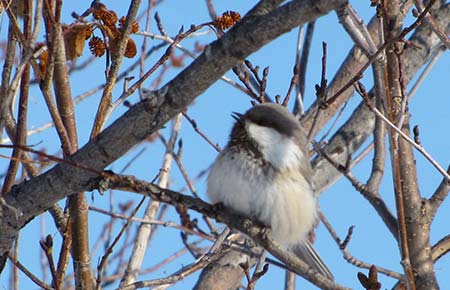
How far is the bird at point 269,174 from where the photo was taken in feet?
12.7

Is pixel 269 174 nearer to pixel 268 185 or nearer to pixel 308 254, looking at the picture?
pixel 268 185

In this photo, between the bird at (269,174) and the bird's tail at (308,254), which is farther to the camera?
the bird's tail at (308,254)

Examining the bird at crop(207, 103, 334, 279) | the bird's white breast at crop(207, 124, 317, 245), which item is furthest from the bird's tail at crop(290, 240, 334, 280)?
the bird's white breast at crop(207, 124, 317, 245)

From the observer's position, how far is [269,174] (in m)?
3.89

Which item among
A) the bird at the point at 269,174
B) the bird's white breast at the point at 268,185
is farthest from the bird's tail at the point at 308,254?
the bird's white breast at the point at 268,185

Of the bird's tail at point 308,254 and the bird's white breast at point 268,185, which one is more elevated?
the bird's white breast at point 268,185

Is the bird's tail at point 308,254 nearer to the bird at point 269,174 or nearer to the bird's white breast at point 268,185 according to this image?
the bird at point 269,174

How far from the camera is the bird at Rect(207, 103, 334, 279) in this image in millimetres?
3883

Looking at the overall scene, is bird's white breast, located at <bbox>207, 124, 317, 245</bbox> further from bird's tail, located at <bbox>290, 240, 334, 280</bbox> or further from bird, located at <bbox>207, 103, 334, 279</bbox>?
bird's tail, located at <bbox>290, 240, 334, 280</bbox>

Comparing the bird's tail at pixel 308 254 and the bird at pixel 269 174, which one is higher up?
the bird at pixel 269 174

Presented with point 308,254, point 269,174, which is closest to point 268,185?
point 269,174

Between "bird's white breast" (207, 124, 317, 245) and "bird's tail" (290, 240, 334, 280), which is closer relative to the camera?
"bird's white breast" (207, 124, 317, 245)

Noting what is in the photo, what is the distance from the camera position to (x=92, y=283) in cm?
334

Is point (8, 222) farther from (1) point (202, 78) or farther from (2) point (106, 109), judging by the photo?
(1) point (202, 78)
